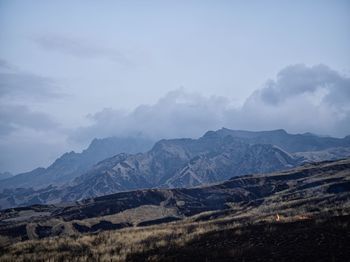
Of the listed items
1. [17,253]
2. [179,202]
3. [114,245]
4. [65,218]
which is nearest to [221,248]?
[114,245]

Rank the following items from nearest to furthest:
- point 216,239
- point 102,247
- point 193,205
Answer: point 216,239, point 102,247, point 193,205

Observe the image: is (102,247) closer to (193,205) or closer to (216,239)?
(216,239)

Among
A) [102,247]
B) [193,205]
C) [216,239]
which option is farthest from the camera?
[193,205]

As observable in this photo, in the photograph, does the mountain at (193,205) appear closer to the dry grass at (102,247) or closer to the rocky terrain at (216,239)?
the rocky terrain at (216,239)

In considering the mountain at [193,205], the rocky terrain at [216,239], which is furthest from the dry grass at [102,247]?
the mountain at [193,205]

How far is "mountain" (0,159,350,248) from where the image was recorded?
60.1 m

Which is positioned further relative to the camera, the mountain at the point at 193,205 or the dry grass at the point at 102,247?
the mountain at the point at 193,205

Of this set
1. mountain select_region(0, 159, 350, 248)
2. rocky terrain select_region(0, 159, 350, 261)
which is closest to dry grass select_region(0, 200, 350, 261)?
rocky terrain select_region(0, 159, 350, 261)

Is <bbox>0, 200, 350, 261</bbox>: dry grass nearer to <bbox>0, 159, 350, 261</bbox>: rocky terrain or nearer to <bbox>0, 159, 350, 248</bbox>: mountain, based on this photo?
<bbox>0, 159, 350, 261</bbox>: rocky terrain

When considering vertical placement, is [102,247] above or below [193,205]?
above

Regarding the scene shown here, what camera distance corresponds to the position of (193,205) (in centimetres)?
9738

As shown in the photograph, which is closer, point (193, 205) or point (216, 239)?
point (216, 239)

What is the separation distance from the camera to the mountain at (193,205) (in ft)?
197

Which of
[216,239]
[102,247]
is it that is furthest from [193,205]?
[216,239]
